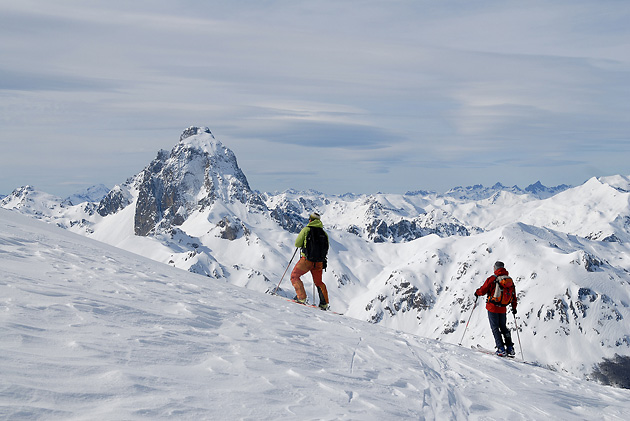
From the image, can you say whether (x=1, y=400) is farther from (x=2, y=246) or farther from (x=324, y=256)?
(x=324, y=256)

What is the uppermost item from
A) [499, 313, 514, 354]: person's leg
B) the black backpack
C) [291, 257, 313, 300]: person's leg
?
the black backpack

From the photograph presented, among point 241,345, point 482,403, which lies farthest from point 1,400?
point 482,403

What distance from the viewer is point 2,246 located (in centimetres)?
1223

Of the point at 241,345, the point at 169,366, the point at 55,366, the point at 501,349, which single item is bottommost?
the point at 501,349

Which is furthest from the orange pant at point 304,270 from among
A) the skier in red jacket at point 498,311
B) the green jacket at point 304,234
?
the skier in red jacket at point 498,311

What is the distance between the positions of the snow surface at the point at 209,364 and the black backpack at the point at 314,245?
3.71 m

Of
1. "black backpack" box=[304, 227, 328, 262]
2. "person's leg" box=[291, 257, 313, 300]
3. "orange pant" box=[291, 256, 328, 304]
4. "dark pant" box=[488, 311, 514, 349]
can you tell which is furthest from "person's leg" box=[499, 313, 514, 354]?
"person's leg" box=[291, 257, 313, 300]

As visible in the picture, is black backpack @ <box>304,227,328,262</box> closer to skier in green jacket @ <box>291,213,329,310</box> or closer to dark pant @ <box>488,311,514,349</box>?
skier in green jacket @ <box>291,213,329,310</box>

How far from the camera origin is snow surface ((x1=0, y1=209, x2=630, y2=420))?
5375mm

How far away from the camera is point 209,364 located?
7.04 meters

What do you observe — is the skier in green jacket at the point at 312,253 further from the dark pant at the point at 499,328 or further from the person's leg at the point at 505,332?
the person's leg at the point at 505,332

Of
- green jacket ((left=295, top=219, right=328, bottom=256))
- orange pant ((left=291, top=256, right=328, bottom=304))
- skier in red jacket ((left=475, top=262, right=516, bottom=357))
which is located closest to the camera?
skier in red jacket ((left=475, top=262, right=516, bottom=357))

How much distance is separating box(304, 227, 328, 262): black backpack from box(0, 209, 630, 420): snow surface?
12.2 feet

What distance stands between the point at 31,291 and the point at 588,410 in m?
10.5
